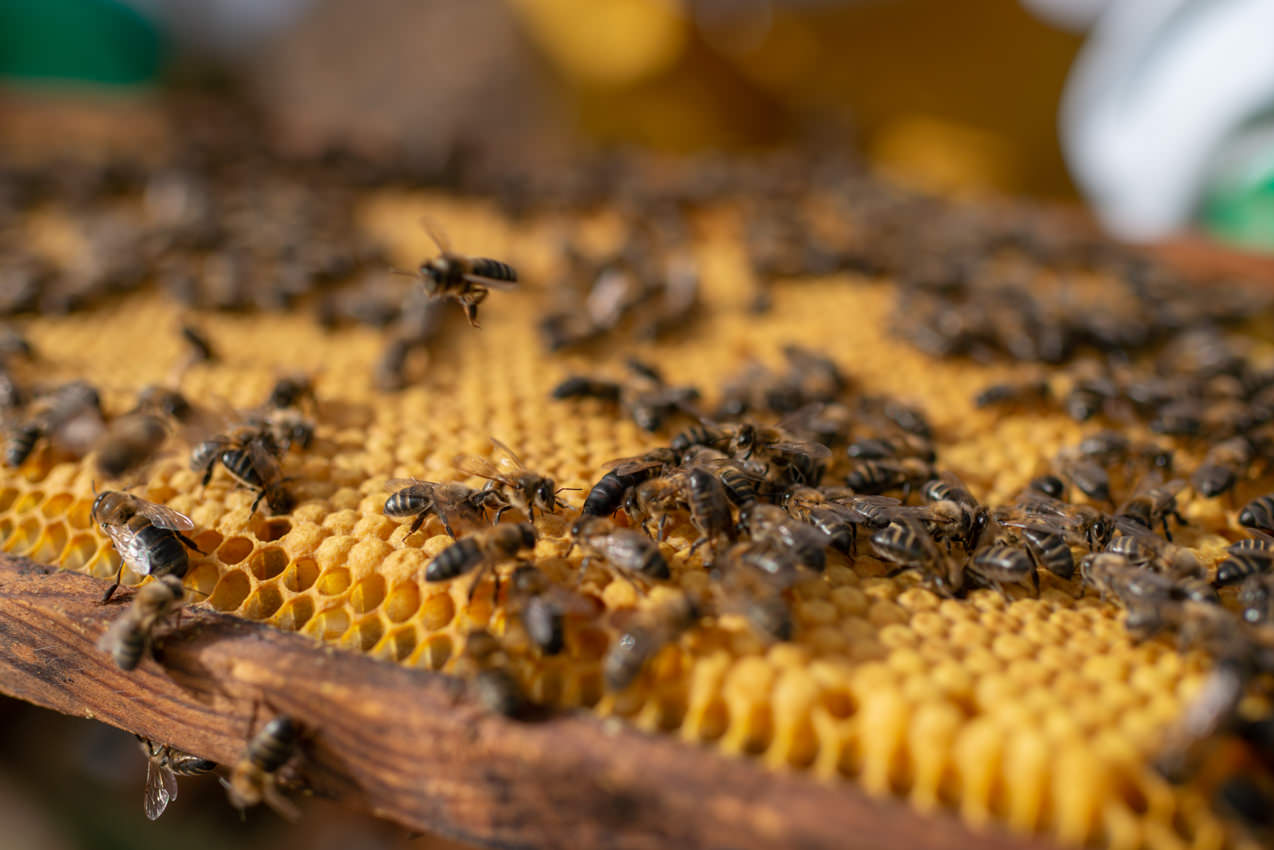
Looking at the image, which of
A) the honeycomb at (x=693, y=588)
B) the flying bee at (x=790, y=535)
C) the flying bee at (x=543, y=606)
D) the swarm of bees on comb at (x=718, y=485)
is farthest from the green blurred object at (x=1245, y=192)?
the flying bee at (x=543, y=606)

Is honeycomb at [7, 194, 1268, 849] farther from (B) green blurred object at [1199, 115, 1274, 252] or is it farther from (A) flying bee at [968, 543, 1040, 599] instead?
(B) green blurred object at [1199, 115, 1274, 252]

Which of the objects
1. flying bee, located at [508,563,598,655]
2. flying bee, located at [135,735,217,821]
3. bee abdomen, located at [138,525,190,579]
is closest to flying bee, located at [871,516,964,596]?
flying bee, located at [508,563,598,655]

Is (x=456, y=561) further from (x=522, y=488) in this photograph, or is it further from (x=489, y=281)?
(x=489, y=281)

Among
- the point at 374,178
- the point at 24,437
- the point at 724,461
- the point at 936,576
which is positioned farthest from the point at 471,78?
the point at 936,576

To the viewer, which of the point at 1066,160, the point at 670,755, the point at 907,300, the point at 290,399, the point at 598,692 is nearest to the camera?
the point at 670,755

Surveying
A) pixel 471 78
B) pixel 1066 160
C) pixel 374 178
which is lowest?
pixel 374 178

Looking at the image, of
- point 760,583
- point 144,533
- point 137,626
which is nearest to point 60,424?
point 144,533

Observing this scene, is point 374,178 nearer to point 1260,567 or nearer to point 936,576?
point 936,576
